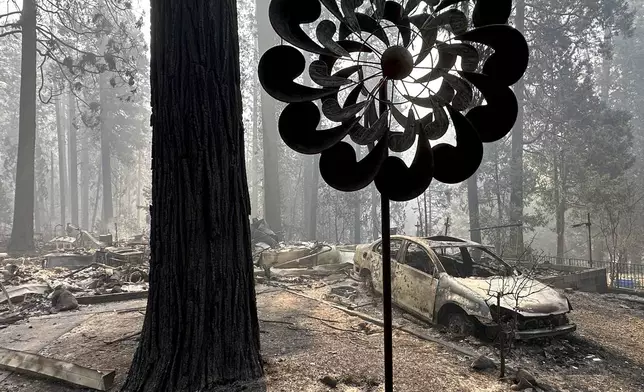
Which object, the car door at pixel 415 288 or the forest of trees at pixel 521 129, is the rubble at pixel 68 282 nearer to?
the forest of trees at pixel 521 129

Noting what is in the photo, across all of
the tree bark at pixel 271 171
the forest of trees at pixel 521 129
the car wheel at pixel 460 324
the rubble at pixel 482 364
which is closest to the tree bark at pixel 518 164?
the forest of trees at pixel 521 129

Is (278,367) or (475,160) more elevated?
(475,160)

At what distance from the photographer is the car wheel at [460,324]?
20.1 ft

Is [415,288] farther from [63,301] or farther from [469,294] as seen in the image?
[63,301]

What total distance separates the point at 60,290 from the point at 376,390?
7.57 metres

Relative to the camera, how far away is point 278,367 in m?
4.34

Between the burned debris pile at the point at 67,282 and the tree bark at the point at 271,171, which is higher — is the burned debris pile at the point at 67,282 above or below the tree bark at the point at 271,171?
below

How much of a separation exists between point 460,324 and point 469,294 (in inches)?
21.4

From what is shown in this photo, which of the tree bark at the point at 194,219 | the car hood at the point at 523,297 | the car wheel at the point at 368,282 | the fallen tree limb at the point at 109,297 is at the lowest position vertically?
the fallen tree limb at the point at 109,297

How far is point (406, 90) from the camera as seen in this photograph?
281 centimetres

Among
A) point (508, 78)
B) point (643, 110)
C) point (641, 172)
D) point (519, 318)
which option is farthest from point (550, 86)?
point (508, 78)

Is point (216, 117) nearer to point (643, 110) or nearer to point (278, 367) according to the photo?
point (278, 367)

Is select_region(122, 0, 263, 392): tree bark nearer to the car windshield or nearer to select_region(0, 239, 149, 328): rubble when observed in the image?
the car windshield

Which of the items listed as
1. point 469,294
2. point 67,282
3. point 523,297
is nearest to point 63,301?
point 67,282
